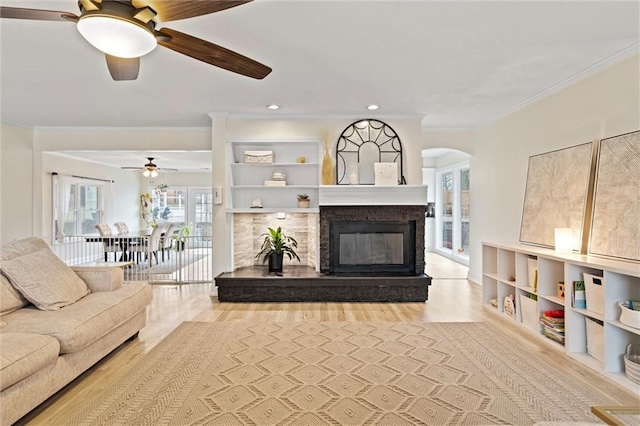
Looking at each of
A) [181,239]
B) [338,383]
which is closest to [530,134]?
[338,383]

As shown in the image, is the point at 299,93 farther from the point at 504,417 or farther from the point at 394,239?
the point at 504,417

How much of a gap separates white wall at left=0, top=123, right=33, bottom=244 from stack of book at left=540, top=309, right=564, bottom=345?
6997 mm

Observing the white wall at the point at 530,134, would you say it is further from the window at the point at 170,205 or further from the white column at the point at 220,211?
the window at the point at 170,205

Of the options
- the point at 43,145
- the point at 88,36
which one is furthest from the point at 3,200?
the point at 88,36

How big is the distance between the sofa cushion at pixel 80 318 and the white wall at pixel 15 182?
3.70 metres

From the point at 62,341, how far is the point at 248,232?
322cm

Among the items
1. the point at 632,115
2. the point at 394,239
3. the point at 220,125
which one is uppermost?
the point at 220,125

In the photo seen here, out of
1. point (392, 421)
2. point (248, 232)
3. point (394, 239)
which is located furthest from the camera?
point (248, 232)

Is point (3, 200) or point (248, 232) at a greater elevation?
point (3, 200)

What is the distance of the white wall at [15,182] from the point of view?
18.0 ft

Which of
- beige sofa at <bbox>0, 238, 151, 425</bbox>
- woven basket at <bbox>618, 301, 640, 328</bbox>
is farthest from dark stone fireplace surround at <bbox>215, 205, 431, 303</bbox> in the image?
woven basket at <bbox>618, 301, 640, 328</bbox>

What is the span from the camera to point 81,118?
5.32 meters

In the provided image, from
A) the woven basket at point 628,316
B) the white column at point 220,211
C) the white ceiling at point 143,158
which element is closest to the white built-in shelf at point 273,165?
the white column at point 220,211

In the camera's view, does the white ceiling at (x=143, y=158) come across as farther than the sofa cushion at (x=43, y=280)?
Yes
